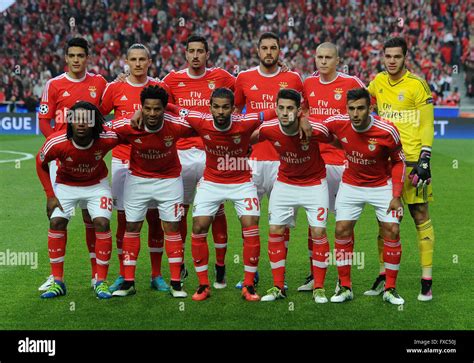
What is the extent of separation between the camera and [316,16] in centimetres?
2888

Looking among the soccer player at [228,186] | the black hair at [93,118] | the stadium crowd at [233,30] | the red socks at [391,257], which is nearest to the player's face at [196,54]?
the soccer player at [228,186]

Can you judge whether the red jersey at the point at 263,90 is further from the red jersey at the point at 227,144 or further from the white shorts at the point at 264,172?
the red jersey at the point at 227,144

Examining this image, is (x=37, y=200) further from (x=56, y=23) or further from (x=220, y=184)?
(x=56, y=23)

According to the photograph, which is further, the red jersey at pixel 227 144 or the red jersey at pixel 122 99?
the red jersey at pixel 122 99

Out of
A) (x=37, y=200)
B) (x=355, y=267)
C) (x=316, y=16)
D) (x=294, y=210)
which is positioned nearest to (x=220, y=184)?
(x=294, y=210)

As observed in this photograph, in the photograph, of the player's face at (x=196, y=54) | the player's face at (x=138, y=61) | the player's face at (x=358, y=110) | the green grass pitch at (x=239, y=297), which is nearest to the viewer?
the green grass pitch at (x=239, y=297)

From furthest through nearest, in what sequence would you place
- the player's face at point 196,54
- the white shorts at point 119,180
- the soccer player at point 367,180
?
the player's face at point 196,54 < the white shorts at point 119,180 < the soccer player at point 367,180

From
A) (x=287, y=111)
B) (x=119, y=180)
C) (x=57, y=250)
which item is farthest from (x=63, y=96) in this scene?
(x=287, y=111)

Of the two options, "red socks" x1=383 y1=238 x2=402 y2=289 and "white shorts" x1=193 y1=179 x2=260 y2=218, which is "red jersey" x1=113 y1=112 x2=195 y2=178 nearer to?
"white shorts" x1=193 y1=179 x2=260 y2=218

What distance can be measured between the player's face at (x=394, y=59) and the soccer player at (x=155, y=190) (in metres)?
A: 1.90

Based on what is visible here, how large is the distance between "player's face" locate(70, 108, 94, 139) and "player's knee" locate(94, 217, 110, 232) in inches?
30.5

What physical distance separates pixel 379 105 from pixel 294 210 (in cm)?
130

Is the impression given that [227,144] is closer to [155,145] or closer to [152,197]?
[155,145]

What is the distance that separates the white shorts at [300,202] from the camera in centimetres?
704
